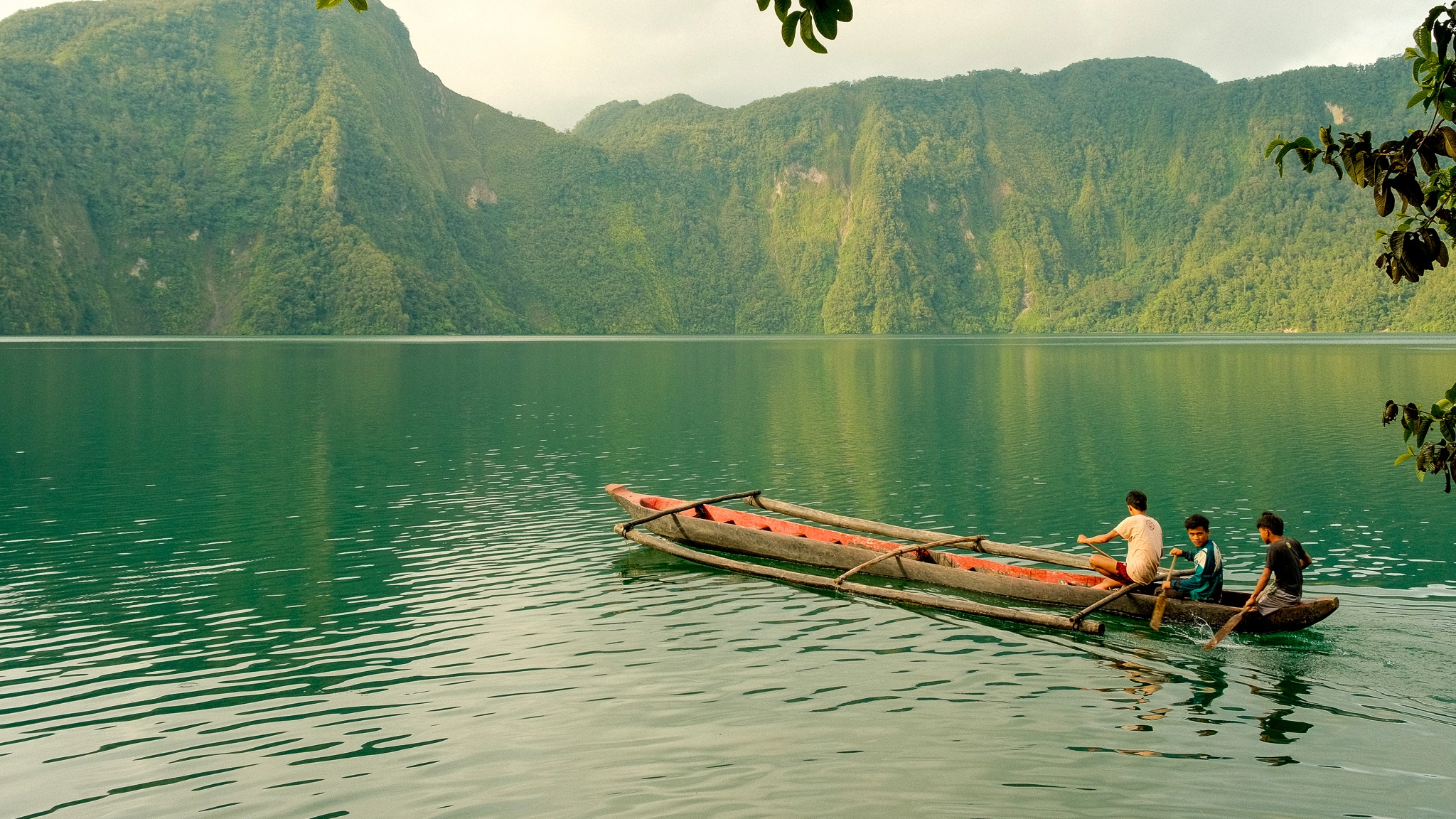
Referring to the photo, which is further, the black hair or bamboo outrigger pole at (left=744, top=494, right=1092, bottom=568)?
bamboo outrigger pole at (left=744, top=494, right=1092, bottom=568)

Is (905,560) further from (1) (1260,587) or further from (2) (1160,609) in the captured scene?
(1) (1260,587)

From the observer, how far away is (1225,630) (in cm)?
1703

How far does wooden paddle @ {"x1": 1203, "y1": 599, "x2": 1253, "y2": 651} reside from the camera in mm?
16969

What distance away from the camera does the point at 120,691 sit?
14.9m

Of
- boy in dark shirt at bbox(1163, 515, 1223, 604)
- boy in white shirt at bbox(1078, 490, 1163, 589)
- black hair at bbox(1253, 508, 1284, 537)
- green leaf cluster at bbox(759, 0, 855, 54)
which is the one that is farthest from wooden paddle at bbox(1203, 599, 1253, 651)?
green leaf cluster at bbox(759, 0, 855, 54)

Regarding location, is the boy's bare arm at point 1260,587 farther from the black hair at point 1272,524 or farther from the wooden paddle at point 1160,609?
the wooden paddle at point 1160,609

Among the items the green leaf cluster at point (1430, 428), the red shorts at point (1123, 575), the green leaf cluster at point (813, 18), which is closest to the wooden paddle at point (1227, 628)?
the red shorts at point (1123, 575)

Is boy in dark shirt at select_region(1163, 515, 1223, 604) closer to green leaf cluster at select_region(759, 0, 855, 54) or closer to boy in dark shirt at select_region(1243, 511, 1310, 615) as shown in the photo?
boy in dark shirt at select_region(1243, 511, 1310, 615)

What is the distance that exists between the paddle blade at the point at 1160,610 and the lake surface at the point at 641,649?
1.41 feet

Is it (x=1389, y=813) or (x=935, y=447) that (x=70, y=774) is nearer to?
(x=1389, y=813)

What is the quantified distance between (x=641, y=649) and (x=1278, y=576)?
9.79 meters

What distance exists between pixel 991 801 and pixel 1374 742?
5063mm

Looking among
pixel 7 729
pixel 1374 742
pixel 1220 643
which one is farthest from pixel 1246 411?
pixel 7 729

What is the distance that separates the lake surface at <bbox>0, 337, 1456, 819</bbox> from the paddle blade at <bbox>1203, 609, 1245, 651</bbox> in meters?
0.25
